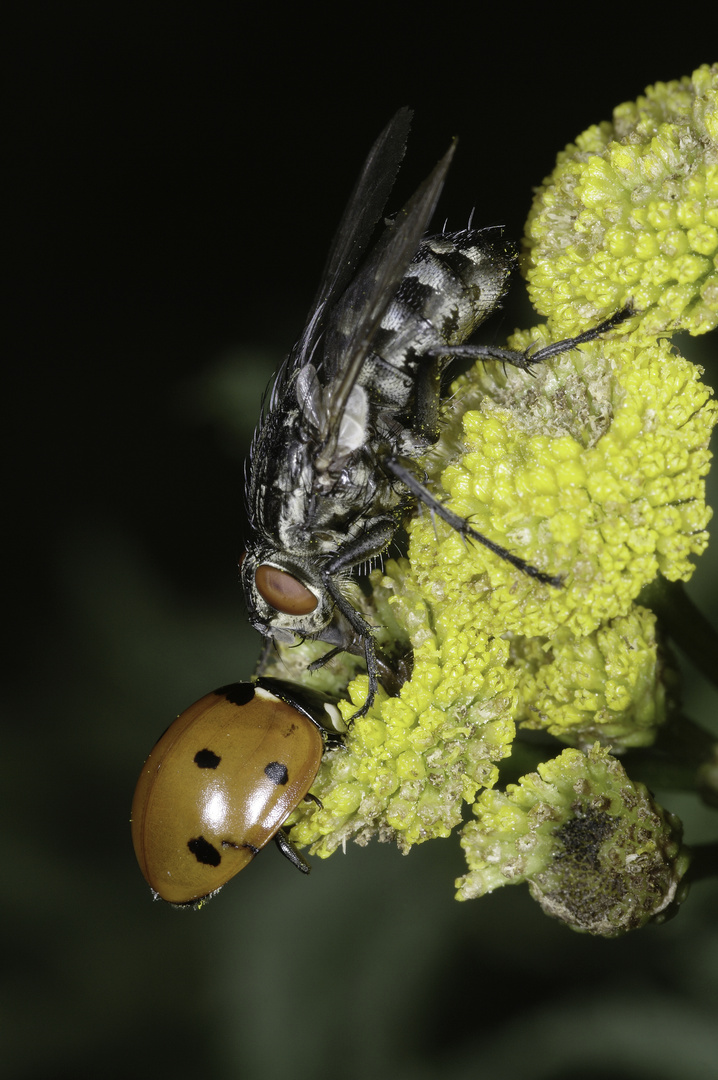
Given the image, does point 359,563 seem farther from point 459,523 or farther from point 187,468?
point 187,468

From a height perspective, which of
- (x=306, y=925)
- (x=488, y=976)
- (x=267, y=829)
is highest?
(x=267, y=829)

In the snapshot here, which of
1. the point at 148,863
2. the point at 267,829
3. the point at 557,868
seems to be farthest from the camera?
the point at 148,863

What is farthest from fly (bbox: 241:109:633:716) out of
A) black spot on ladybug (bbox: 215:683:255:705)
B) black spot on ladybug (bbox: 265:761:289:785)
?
black spot on ladybug (bbox: 265:761:289:785)

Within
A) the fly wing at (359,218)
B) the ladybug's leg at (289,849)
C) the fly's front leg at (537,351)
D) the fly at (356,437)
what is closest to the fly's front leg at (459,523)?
the fly at (356,437)

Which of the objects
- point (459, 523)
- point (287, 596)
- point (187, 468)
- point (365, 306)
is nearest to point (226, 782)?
point (287, 596)

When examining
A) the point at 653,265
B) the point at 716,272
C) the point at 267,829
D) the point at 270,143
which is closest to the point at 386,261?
the point at 653,265

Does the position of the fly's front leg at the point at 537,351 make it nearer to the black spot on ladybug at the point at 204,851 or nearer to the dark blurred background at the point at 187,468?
the dark blurred background at the point at 187,468

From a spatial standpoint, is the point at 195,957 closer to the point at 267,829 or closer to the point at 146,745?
the point at 146,745
